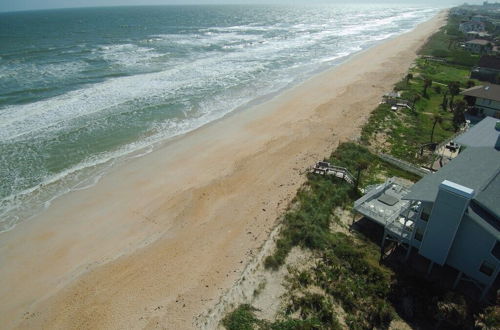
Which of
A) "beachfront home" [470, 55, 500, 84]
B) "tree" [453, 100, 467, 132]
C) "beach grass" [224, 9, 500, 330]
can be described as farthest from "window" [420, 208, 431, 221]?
"beachfront home" [470, 55, 500, 84]

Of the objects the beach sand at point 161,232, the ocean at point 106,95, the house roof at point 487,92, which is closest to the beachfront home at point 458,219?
the beach sand at point 161,232

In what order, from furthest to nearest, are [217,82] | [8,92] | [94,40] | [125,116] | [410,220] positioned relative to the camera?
[94,40]
[217,82]
[8,92]
[125,116]
[410,220]

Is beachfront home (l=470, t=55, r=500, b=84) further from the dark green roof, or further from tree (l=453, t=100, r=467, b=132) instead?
the dark green roof

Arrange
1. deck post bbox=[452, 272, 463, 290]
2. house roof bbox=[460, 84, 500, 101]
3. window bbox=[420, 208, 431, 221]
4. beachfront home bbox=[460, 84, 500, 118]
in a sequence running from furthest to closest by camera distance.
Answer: house roof bbox=[460, 84, 500, 101] < beachfront home bbox=[460, 84, 500, 118] < window bbox=[420, 208, 431, 221] < deck post bbox=[452, 272, 463, 290]

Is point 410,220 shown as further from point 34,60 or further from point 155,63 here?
point 34,60

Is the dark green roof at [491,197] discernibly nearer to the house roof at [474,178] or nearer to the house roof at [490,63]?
the house roof at [474,178]

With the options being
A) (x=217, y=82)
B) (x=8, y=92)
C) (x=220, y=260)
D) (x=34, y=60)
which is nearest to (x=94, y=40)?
(x=34, y=60)
